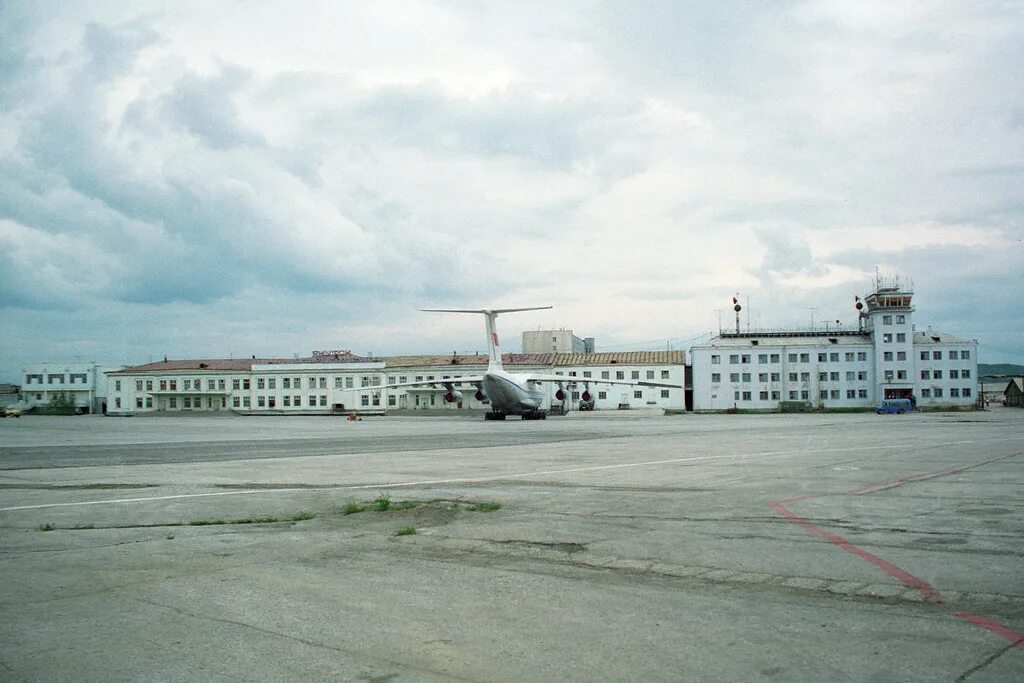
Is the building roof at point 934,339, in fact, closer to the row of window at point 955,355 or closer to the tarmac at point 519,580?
the row of window at point 955,355

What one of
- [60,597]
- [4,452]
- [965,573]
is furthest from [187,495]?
[4,452]

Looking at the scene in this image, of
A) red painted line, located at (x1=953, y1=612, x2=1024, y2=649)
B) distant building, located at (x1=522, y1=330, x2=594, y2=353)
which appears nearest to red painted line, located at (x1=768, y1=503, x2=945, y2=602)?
red painted line, located at (x1=953, y1=612, x2=1024, y2=649)

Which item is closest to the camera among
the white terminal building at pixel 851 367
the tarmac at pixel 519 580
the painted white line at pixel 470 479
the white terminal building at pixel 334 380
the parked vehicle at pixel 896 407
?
the tarmac at pixel 519 580

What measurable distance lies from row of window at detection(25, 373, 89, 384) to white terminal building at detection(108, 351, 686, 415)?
12.8m

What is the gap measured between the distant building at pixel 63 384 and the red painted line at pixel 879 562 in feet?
474

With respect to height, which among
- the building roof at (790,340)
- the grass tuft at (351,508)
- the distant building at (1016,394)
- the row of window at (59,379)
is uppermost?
the building roof at (790,340)

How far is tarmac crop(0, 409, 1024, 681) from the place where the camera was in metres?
5.38

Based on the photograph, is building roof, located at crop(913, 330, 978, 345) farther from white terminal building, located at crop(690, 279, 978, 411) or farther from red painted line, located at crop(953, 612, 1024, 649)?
red painted line, located at crop(953, 612, 1024, 649)

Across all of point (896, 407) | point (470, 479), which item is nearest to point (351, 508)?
point (470, 479)

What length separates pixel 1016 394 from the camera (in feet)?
416

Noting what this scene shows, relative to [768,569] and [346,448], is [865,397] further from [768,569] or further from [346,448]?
[768,569]

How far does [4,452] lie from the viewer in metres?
28.5

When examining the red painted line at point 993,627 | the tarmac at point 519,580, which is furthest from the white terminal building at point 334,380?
the red painted line at point 993,627

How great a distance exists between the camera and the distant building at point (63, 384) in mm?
134875
